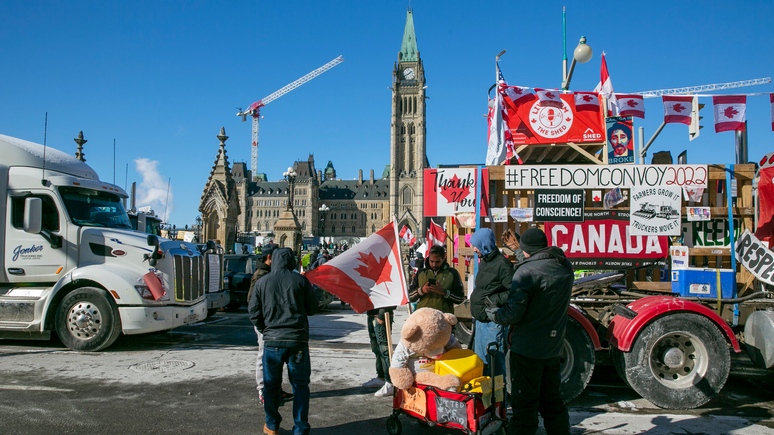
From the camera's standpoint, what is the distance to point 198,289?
941 centimetres

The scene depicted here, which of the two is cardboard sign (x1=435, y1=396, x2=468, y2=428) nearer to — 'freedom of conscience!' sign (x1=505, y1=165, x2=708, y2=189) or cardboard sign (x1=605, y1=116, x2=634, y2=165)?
'freedom of conscience!' sign (x1=505, y1=165, x2=708, y2=189)

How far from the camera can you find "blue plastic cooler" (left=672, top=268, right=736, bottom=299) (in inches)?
231

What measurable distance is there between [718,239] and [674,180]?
3.14 feet

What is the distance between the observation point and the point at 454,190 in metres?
6.73

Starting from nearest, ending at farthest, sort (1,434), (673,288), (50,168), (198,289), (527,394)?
(527,394) → (1,434) → (673,288) → (50,168) → (198,289)

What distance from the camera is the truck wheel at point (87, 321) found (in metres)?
7.98

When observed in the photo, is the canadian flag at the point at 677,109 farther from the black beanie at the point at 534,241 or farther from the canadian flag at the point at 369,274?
the canadian flag at the point at 369,274

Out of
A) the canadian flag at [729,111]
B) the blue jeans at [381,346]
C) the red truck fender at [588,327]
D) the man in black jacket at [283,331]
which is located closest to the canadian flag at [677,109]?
the canadian flag at [729,111]

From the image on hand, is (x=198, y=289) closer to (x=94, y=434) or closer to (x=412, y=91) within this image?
(x=94, y=434)

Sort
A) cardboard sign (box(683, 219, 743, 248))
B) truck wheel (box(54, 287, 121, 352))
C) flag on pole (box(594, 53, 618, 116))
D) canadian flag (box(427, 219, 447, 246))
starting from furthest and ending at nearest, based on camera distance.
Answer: canadian flag (box(427, 219, 447, 246)), flag on pole (box(594, 53, 618, 116)), truck wheel (box(54, 287, 121, 352)), cardboard sign (box(683, 219, 743, 248))

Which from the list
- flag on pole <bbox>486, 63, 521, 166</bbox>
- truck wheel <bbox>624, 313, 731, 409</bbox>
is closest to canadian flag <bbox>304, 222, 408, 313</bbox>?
Answer: truck wheel <bbox>624, 313, 731, 409</bbox>

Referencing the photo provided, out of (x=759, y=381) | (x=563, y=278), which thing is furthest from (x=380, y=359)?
(x=759, y=381)

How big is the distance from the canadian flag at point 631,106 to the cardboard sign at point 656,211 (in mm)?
2951

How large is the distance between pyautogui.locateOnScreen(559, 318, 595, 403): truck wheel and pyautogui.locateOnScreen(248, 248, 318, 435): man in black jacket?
294cm
